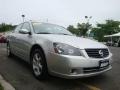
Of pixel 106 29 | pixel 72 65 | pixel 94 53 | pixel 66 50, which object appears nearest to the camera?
pixel 72 65

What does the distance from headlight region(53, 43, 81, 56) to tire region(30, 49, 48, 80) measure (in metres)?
0.51

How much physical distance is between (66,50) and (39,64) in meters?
0.93

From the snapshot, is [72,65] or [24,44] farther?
[24,44]

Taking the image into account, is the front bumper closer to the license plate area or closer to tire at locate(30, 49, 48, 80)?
the license plate area

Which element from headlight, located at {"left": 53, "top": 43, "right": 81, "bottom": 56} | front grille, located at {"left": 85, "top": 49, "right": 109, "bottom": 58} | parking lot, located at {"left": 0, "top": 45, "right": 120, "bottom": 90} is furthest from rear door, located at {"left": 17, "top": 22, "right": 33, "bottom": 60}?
front grille, located at {"left": 85, "top": 49, "right": 109, "bottom": 58}

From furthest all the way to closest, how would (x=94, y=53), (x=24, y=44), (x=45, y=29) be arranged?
(x=45, y=29), (x=24, y=44), (x=94, y=53)

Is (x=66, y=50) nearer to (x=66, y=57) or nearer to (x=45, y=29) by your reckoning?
(x=66, y=57)

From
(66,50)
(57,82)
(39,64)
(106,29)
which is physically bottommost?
(106,29)

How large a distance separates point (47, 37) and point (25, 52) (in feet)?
3.85

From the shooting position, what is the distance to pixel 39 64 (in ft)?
17.1

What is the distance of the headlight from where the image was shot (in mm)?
4605

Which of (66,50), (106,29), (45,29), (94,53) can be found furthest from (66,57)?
(106,29)

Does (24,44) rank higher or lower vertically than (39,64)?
higher

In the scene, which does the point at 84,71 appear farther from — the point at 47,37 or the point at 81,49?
the point at 47,37
